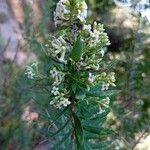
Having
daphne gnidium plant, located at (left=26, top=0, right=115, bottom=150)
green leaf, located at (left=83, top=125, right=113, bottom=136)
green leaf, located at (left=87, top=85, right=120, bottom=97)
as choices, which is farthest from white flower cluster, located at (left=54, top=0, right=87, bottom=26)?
green leaf, located at (left=83, top=125, right=113, bottom=136)

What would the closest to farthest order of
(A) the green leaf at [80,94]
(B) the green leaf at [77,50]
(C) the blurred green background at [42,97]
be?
1. (B) the green leaf at [77,50]
2. (A) the green leaf at [80,94]
3. (C) the blurred green background at [42,97]

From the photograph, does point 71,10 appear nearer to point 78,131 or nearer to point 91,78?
point 91,78

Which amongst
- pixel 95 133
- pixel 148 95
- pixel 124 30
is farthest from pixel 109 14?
pixel 95 133

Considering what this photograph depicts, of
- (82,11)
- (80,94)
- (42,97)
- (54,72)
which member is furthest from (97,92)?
(42,97)

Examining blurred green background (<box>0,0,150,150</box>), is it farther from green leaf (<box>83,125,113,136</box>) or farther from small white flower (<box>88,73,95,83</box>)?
small white flower (<box>88,73,95,83</box>)

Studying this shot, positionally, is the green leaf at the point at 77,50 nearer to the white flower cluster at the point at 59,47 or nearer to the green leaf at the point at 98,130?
the white flower cluster at the point at 59,47

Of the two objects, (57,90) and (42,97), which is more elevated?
(57,90)

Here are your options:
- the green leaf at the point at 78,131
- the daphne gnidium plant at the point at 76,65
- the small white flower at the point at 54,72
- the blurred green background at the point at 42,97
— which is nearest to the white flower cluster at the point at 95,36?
the daphne gnidium plant at the point at 76,65
